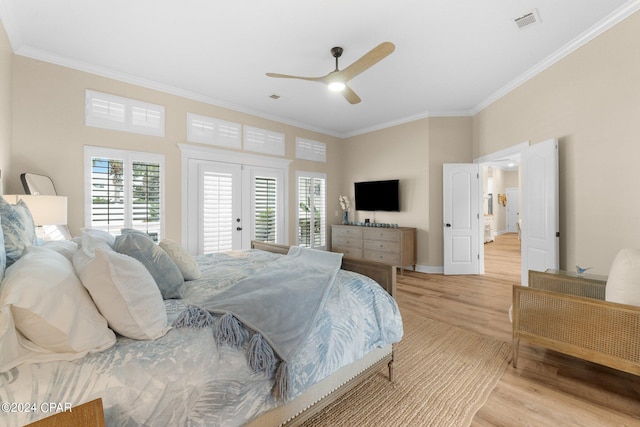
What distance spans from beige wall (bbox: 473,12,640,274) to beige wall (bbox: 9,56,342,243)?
16.3 ft

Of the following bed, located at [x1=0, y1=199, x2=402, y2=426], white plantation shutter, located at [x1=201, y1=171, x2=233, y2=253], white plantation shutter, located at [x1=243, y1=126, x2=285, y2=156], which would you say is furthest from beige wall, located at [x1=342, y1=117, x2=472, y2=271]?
bed, located at [x1=0, y1=199, x2=402, y2=426]

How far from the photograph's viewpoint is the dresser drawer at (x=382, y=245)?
16.0 ft

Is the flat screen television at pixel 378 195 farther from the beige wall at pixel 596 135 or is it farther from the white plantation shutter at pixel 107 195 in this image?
the white plantation shutter at pixel 107 195

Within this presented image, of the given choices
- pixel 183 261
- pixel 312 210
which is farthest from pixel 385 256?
pixel 183 261

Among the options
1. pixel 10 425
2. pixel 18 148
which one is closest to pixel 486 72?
pixel 10 425

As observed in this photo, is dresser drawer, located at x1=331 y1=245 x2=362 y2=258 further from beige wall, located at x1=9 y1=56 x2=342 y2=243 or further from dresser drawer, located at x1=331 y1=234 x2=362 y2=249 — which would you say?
beige wall, located at x1=9 y1=56 x2=342 y2=243

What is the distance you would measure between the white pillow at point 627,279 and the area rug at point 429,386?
92 cm

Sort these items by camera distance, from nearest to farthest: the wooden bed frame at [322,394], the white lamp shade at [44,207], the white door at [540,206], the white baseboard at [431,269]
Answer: the wooden bed frame at [322,394] < the white lamp shade at [44,207] < the white door at [540,206] < the white baseboard at [431,269]

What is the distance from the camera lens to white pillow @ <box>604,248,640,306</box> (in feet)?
5.40

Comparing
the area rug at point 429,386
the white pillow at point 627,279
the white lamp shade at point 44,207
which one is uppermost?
the white lamp shade at point 44,207

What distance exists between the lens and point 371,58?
2.45 meters

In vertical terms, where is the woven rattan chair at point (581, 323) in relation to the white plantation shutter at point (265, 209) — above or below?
below

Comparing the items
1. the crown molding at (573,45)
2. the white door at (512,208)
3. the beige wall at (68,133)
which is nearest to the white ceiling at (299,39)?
the crown molding at (573,45)

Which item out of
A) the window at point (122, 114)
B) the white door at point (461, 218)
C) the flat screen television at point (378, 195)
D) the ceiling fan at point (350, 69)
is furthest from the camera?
the flat screen television at point (378, 195)
